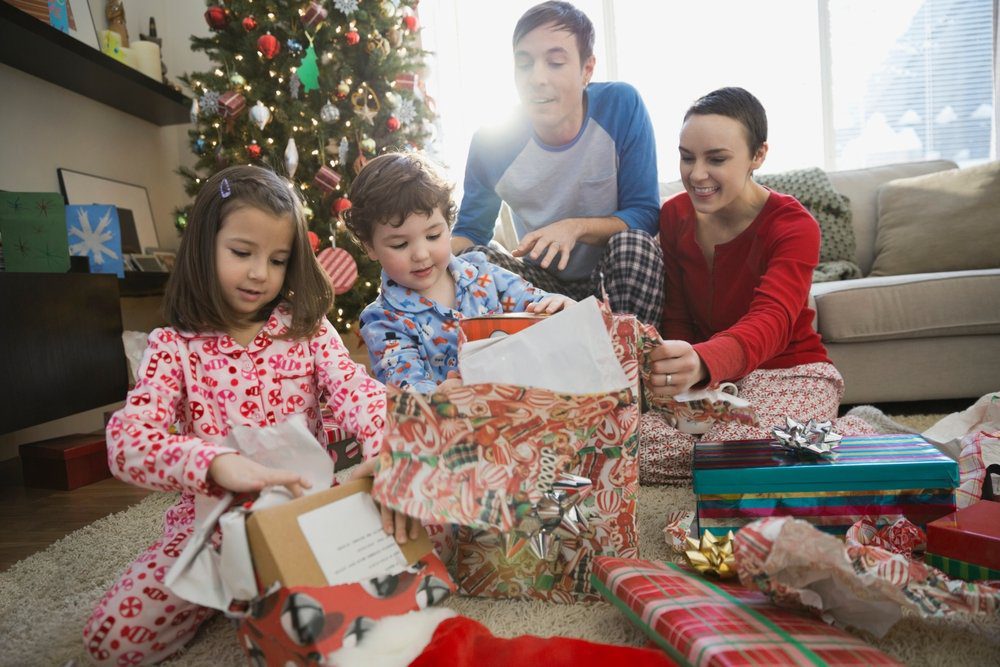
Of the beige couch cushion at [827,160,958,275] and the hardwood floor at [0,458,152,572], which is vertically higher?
the beige couch cushion at [827,160,958,275]

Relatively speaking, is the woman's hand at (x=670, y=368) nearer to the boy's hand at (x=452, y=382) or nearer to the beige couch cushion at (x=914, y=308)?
the boy's hand at (x=452, y=382)

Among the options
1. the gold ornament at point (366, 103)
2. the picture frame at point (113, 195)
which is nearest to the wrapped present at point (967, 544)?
the gold ornament at point (366, 103)

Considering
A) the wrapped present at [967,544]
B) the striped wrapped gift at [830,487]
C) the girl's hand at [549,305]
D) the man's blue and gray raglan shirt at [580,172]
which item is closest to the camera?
the wrapped present at [967,544]

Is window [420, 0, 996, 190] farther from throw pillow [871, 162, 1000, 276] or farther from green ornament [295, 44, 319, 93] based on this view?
throw pillow [871, 162, 1000, 276]

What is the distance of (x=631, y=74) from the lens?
3.78 metres

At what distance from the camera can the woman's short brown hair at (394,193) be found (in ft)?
3.96

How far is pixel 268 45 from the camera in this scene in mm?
2590

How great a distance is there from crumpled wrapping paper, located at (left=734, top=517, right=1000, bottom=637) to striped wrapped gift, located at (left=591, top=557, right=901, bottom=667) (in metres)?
0.04

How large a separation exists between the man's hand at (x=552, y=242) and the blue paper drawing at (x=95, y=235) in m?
1.49

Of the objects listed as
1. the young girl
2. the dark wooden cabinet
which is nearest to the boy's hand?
the young girl

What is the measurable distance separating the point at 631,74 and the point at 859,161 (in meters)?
1.33

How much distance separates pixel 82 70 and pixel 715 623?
2.75 m

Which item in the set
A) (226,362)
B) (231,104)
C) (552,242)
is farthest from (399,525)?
(231,104)

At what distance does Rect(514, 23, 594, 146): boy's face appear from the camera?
1.53m
